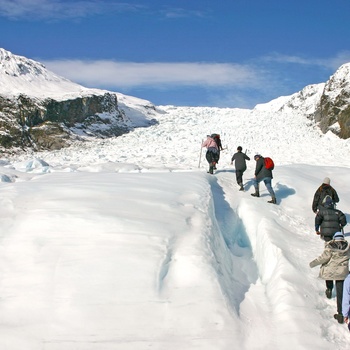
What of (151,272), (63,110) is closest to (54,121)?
(63,110)

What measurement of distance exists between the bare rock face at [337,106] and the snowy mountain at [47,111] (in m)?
23.3

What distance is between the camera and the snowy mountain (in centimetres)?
4247

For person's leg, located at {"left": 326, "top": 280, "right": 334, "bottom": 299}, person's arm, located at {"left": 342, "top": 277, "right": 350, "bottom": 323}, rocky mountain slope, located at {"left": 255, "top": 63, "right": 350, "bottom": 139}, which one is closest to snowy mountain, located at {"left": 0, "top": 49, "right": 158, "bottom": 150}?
rocky mountain slope, located at {"left": 255, "top": 63, "right": 350, "bottom": 139}

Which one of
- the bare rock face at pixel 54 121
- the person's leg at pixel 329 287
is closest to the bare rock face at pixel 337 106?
the bare rock face at pixel 54 121

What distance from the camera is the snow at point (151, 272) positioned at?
4.82 m

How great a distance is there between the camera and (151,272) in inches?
217

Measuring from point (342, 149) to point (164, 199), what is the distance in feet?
77.3

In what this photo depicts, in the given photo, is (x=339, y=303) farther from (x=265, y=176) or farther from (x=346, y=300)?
(x=265, y=176)

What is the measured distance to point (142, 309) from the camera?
5.04 meters

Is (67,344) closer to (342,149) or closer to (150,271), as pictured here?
(150,271)

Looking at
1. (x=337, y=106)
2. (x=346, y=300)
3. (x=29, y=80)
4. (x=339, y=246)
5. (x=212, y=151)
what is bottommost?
(x=346, y=300)

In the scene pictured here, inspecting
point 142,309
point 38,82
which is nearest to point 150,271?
point 142,309

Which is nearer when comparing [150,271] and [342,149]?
[150,271]

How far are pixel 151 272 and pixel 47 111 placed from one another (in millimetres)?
44122
